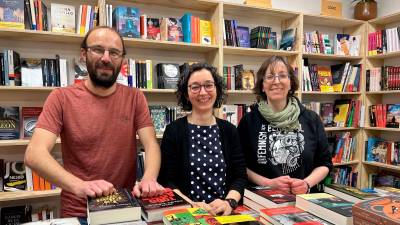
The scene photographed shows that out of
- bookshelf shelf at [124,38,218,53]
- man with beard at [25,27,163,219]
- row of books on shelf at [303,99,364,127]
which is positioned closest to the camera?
man with beard at [25,27,163,219]

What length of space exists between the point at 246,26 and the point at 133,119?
8.10ft

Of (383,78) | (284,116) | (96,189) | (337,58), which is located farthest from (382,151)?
(96,189)

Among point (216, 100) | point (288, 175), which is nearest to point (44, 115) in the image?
point (216, 100)

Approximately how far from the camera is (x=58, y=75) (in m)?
2.62

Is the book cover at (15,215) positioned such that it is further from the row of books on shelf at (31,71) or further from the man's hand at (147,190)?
the man's hand at (147,190)

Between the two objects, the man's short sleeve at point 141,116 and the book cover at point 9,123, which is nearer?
the man's short sleeve at point 141,116

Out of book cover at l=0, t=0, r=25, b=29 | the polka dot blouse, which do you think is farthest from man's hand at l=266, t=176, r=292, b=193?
book cover at l=0, t=0, r=25, b=29

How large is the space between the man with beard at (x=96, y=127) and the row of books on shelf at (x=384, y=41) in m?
3.32

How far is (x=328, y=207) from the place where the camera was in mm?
962

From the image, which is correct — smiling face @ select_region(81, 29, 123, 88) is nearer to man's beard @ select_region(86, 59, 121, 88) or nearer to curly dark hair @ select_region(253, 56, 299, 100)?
man's beard @ select_region(86, 59, 121, 88)

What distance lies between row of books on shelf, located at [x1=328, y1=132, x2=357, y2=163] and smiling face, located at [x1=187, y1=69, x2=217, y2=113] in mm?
2851

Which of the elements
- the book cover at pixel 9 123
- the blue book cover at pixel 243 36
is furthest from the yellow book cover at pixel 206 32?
the book cover at pixel 9 123

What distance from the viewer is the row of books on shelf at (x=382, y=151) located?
139 inches

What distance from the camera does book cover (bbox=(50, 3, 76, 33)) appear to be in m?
2.56
